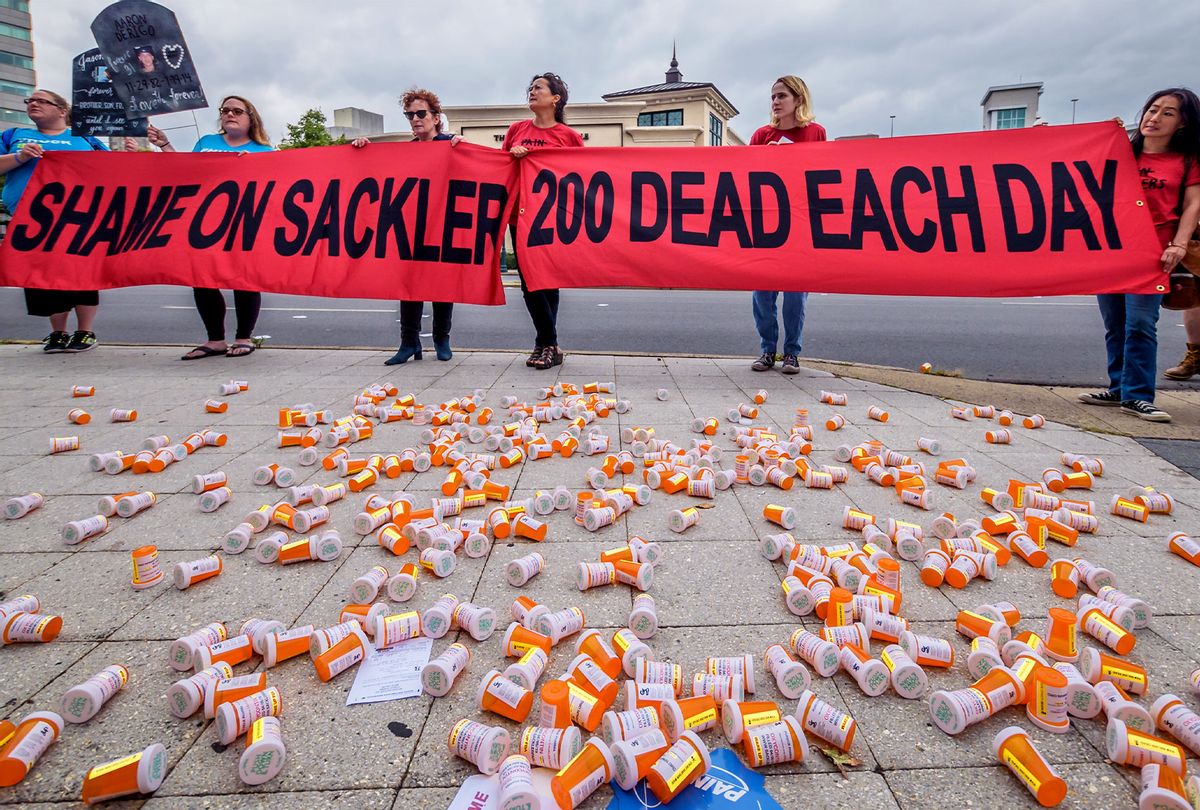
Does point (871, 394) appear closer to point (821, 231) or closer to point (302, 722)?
point (821, 231)

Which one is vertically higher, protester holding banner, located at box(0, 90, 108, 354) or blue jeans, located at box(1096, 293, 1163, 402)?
protester holding banner, located at box(0, 90, 108, 354)

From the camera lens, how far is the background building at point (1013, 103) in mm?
53750

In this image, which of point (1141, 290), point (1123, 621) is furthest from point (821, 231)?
point (1123, 621)

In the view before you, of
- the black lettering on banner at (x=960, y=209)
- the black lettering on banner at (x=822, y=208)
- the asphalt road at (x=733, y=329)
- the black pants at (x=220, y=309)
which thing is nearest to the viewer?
the black lettering on banner at (x=960, y=209)

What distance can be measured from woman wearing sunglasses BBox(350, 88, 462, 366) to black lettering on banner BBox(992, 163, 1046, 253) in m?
5.12

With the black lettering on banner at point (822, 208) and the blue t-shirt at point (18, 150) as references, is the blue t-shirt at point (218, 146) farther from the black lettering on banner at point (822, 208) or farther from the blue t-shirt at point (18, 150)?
the black lettering on banner at point (822, 208)

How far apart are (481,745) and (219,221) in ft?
23.2

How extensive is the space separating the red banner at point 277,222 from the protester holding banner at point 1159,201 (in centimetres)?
545

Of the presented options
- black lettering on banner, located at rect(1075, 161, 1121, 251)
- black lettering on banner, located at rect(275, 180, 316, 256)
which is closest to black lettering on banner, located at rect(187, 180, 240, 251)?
black lettering on banner, located at rect(275, 180, 316, 256)

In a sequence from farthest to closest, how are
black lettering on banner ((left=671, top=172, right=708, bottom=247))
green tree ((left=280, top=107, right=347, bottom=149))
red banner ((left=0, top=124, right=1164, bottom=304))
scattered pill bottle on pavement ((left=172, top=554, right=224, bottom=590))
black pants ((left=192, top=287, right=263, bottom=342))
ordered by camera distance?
green tree ((left=280, top=107, right=347, bottom=149)), black pants ((left=192, top=287, right=263, bottom=342)), black lettering on banner ((left=671, top=172, right=708, bottom=247)), red banner ((left=0, top=124, right=1164, bottom=304)), scattered pill bottle on pavement ((left=172, top=554, right=224, bottom=590))

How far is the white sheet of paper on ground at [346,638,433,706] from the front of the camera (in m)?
1.93

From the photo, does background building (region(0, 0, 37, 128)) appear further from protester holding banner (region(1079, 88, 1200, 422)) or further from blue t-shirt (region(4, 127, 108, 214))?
protester holding banner (region(1079, 88, 1200, 422))

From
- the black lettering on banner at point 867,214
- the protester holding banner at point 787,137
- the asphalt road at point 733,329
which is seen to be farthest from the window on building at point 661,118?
the black lettering on banner at point 867,214

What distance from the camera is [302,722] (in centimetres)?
182
